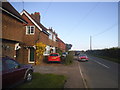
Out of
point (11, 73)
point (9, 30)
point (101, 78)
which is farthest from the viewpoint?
point (9, 30)

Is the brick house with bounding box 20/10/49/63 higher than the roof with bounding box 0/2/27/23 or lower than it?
lower

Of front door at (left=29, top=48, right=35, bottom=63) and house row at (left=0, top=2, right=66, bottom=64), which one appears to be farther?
front door at (left=29, top=48, right=35, bottom=63)

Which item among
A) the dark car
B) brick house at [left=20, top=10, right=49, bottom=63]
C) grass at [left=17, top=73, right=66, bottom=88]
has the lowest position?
grass at [left=17, top=73, right=66, bottom=88]

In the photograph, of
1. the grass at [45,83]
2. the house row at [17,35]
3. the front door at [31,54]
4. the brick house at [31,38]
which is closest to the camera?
the grass at [45,83]

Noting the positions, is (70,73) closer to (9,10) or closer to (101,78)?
(101,78)

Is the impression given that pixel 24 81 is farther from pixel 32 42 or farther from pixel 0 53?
pixel 32 42

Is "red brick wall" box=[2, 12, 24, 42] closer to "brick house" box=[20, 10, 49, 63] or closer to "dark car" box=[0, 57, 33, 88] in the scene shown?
"brick house" box=[20, 10, 49, 63]

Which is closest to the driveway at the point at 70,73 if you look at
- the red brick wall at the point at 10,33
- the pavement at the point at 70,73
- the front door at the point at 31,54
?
the pavement at the point at 70,73

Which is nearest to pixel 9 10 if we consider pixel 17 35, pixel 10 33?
pixel 10 33

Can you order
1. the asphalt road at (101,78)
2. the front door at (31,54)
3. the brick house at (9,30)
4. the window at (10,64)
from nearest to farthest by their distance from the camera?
the window at (10,64), the asphalt road at (101,78), the brick house at (9,30), the front door at (31,54)

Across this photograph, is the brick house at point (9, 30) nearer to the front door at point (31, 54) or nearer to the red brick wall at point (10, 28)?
the red brick wall at point (10, 28)

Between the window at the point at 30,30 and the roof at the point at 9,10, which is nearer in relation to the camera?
the roof at the point at 9,10

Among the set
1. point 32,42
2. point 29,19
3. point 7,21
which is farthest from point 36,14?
point 7,21

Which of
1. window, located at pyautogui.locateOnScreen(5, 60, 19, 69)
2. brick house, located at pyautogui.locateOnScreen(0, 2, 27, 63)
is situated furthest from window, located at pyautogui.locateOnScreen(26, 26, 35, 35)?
window, located at pyautogui.locateOnScreen(5, 60, 19, 69)
